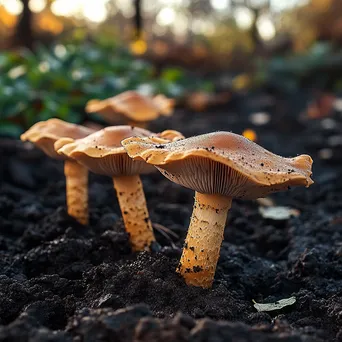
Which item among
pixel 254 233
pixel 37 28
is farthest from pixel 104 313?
pixel 37 28

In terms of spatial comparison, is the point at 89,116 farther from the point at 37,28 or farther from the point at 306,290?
the point at 37,28

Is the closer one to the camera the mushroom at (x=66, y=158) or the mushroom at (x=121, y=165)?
the mushroom at (x=121, y=165)


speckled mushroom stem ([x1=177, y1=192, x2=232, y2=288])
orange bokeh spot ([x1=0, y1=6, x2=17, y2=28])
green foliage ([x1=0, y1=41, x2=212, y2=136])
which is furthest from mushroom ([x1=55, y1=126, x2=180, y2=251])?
orange bokeh spot ([x1=0, y1=6, x2=17, y2=28])

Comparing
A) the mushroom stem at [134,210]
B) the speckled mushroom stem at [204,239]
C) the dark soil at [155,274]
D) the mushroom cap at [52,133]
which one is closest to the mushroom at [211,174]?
the speckled mushroom stem at [204,239]

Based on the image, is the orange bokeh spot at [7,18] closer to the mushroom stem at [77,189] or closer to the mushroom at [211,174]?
the mushroom stem at [77,189]

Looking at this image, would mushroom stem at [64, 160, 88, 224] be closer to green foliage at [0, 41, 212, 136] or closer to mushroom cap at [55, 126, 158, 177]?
mushroom cap at [55, 126, 158, 177]
